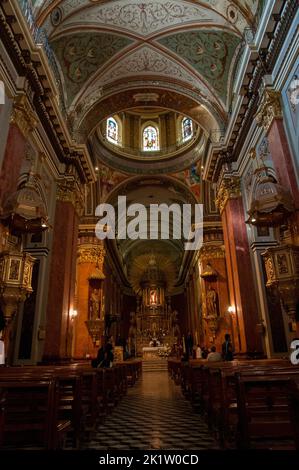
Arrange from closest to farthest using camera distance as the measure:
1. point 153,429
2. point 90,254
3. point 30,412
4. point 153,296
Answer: point 30,412
point 153,429
point 90,254
point 153,296

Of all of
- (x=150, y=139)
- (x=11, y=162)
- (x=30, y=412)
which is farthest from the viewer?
(x=150, y=139)

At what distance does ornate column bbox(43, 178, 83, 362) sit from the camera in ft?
25.9

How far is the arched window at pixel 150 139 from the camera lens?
739 inches

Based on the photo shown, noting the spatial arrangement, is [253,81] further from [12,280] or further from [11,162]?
[12,280]

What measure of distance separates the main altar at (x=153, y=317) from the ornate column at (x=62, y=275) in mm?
18990

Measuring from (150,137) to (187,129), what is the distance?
2.33m

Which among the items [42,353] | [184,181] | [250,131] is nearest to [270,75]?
[250,131]

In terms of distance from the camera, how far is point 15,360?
733 centimetres

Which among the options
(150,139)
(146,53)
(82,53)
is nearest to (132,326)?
(150,139)

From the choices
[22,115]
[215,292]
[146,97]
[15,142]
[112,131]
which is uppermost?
[112,131]

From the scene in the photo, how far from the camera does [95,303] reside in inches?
565

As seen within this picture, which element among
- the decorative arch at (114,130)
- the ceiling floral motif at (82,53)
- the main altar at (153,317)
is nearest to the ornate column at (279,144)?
the ceiling floral motif at (82,53)

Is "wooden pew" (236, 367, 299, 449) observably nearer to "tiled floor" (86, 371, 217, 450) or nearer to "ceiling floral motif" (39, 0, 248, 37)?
"tiled floor" (86, 371, 217, 450)
